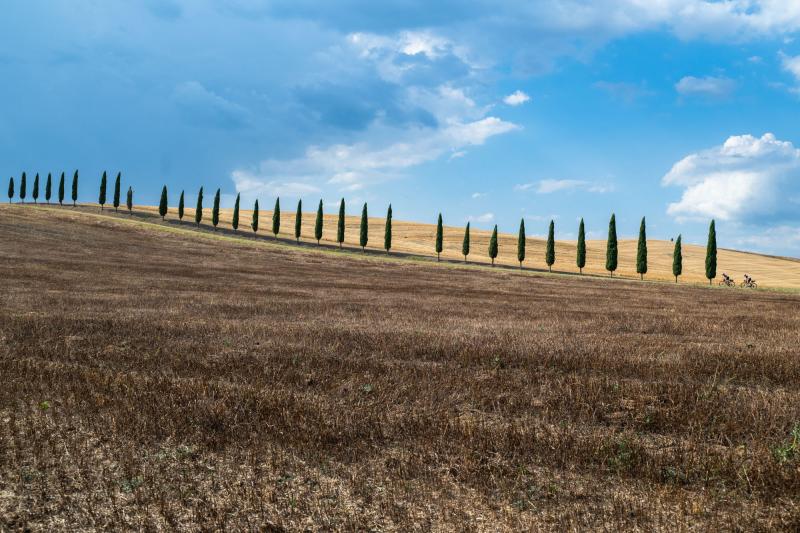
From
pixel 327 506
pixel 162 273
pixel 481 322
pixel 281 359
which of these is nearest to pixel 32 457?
pixel 327 506

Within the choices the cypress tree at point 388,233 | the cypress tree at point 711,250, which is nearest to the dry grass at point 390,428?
the cypress tree at point 711,250

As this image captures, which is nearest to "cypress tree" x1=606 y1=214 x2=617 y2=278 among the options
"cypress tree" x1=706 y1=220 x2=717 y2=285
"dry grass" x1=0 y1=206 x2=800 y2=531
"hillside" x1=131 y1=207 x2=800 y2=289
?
"hillside" x1=131 y1=207 x2=800 y2=289

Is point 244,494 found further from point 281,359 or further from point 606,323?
point 606,323

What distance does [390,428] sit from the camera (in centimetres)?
736

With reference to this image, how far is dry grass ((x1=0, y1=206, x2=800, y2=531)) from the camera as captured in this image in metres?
5.29

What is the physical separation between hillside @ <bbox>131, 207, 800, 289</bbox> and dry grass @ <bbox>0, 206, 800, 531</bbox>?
85209 mm

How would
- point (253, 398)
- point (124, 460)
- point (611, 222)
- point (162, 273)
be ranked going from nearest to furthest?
point (124, 460) → point (253, 398) → point (162, 273) → point (611, 222)

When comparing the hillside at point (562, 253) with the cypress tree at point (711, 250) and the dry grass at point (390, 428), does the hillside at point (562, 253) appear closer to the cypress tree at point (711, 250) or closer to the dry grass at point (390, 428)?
the cypress tree at point (711, 250)

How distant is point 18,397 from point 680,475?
957cm

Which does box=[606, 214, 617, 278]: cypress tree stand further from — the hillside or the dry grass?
the dry grass

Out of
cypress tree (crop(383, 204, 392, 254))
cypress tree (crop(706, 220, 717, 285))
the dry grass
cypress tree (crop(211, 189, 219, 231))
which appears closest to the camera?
the dry grass

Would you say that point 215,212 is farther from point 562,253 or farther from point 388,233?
point 562,253

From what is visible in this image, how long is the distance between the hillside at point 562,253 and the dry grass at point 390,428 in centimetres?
8521

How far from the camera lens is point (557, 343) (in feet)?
47.5
